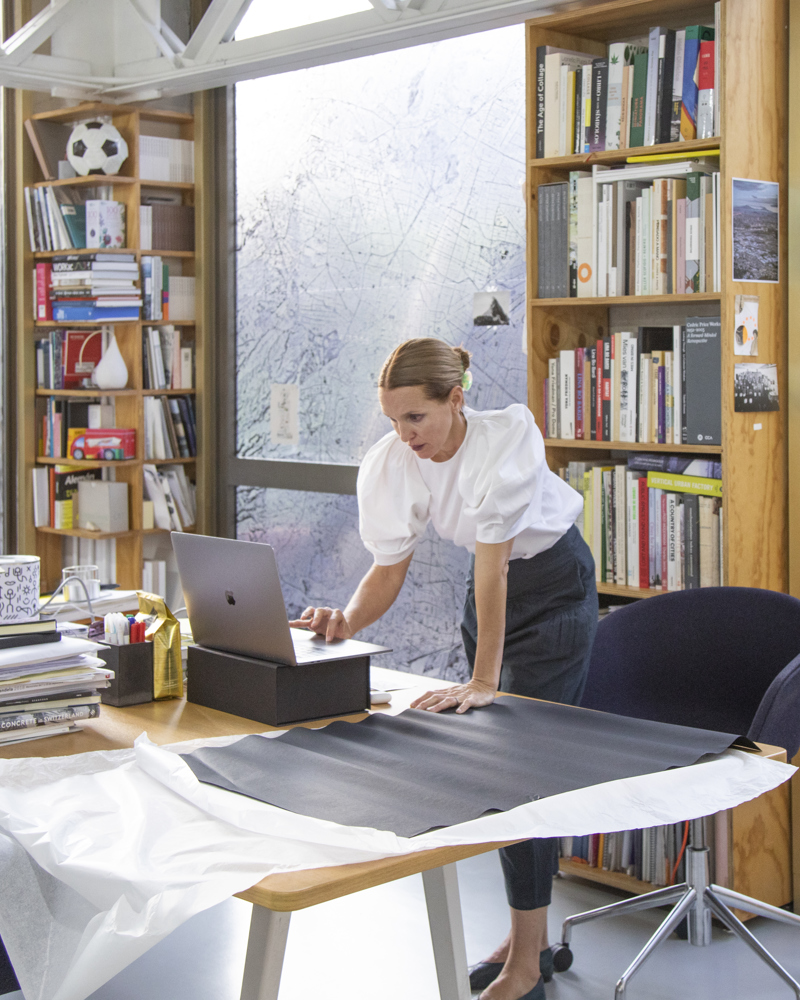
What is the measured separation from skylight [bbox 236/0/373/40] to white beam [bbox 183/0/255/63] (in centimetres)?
4

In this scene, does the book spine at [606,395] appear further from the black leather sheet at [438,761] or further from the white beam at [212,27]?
the white beam at [212,27]

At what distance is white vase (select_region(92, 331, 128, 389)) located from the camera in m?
4.54

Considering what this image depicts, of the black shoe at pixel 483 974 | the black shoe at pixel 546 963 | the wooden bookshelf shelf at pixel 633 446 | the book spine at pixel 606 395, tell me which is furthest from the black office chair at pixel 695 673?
the book spine at pixel 606 395

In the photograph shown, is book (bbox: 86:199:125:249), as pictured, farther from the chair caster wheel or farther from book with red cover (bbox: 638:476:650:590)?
the chair caster wheel

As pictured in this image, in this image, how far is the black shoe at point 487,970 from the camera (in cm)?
259

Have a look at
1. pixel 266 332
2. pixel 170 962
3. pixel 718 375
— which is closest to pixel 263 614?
pixel 170 962

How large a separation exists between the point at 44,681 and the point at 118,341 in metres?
2.92

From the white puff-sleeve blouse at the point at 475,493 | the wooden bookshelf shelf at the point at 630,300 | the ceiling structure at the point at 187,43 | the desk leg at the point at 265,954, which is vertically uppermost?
the ceiling structure at the point at 187,43

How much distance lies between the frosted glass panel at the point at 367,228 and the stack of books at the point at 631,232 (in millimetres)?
356

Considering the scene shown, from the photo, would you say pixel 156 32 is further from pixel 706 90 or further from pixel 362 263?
pixel 706 90

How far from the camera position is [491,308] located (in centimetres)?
373

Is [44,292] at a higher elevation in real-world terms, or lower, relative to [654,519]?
higher

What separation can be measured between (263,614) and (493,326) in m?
1.95

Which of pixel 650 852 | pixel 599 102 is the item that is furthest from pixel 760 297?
pixel 650 852
